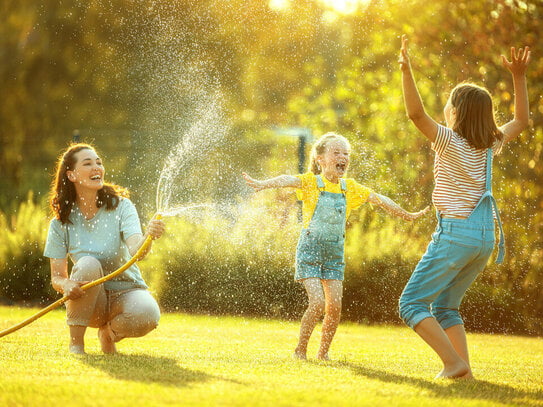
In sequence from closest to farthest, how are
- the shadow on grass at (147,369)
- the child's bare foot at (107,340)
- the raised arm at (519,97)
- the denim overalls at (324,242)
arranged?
the shadow on grass at (147,369) → the raised arm at (519,97) → the child's bare foot at (107,340) → the denim overalls at (324,242)

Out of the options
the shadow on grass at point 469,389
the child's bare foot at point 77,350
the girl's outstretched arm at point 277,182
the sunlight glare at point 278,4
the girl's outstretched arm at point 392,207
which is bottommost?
the child's bare foot at point 77,350

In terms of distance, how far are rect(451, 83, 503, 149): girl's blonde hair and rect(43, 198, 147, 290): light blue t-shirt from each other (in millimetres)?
1896

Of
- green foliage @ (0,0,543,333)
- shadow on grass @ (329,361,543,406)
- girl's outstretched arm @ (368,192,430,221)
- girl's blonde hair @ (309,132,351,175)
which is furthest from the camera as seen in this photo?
green foliage @ (0,0,543,333)

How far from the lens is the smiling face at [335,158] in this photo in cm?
545

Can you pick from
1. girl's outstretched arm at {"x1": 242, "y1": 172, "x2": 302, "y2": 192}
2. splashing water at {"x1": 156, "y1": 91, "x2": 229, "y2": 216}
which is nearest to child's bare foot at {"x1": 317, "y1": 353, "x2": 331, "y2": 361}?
girl's outstretched arm at {"x1": 242, "y1": 172, "x2": 302, "y2": 192}

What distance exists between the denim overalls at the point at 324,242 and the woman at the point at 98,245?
94cm

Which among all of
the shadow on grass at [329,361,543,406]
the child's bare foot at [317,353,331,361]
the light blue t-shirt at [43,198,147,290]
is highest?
the light blue t-shirt at [43,198,147,290]

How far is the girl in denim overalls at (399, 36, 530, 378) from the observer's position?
417cm

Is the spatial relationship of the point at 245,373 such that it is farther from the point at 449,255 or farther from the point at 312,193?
the point at 312,193

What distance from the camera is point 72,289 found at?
15.1 ft

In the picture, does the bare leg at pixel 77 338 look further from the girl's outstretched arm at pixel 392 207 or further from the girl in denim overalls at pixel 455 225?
the girl's outstretched arm at pixel 392 207

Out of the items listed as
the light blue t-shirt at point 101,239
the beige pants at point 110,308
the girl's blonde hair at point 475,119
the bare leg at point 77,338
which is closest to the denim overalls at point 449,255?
the girl's blonde hair at point 475,119

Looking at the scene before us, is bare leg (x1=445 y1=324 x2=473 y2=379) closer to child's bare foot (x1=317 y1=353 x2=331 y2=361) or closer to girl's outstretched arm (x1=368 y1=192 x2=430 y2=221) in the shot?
child's bare foot (x1=317 y1=353 x2=331 y2=361)

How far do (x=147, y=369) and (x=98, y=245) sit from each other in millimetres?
1089
